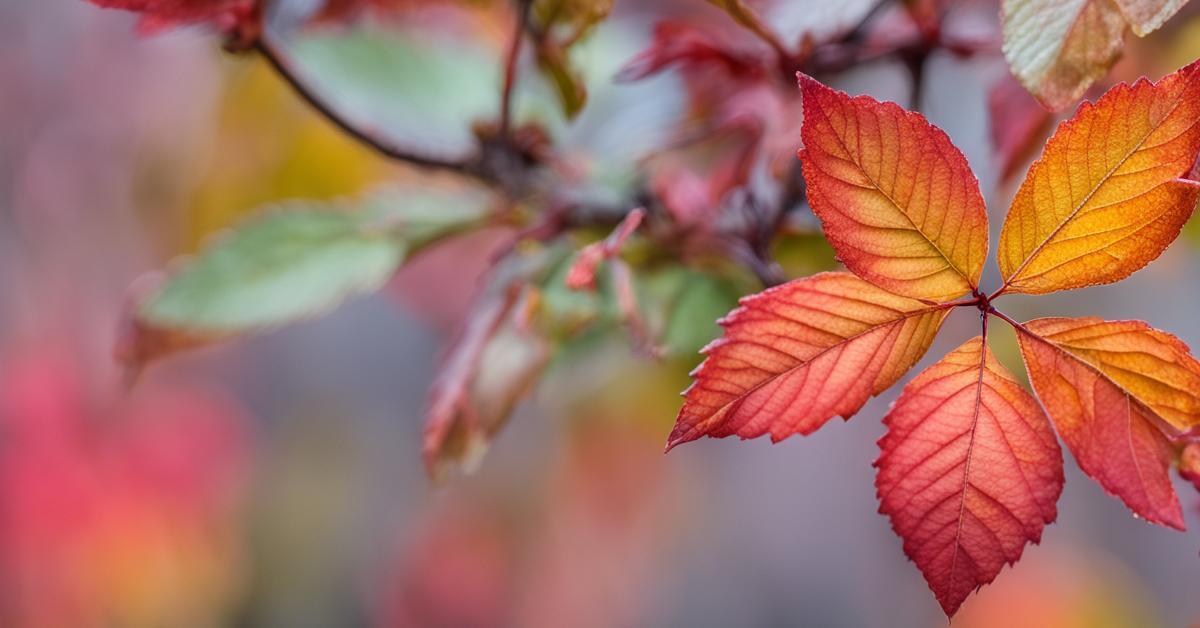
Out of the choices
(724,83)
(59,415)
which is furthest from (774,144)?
(59,415)

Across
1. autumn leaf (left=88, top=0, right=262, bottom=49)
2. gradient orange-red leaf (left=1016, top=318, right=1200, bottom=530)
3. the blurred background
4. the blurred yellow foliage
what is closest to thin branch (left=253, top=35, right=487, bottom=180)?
autumn leaf (left=88, top=0, right=262, bottom=49)

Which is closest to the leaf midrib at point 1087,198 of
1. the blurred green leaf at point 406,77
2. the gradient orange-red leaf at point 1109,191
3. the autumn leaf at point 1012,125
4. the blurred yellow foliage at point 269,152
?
the gradient orange-red leaf at point 1109,191

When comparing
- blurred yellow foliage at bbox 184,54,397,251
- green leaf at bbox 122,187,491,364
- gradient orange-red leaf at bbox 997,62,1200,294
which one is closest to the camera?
gradient orange-red leaf at bbox 997,62,1200,294

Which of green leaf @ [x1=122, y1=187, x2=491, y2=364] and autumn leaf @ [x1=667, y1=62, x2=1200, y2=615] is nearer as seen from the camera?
autumn leaf @ [x1=667, y1=62, x2=1200, y2=615]

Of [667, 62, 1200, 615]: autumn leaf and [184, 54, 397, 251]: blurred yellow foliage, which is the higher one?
[184, 54, 397, 251]: blurred yellow foliage

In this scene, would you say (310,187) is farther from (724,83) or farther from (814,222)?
(814,222)

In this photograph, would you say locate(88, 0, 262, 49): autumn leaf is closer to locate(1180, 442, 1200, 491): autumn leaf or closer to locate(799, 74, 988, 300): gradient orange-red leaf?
locate(799, 74, 988, 300): gradient orange-red leaf

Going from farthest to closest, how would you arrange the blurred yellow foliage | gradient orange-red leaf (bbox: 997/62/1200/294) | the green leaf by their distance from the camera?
the blurred yellow foliage
the green leaf
gradient orange-red leaf (bbox: 997/62/1200/294)
